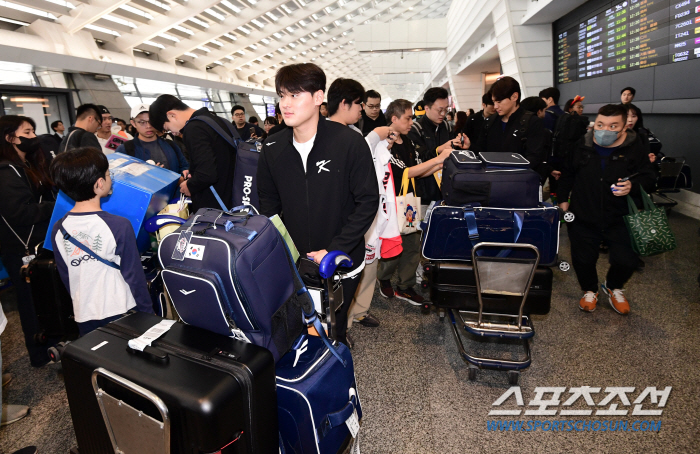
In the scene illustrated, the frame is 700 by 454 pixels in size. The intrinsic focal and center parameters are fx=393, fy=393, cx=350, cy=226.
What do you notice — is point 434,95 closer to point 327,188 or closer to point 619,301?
point 327,188

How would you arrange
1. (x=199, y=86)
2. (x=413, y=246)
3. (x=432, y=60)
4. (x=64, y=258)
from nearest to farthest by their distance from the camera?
1. (x=64, y=258)
2. (x=413, y=246)
3. (x=199, y=86)
4. (x=432, y=60)

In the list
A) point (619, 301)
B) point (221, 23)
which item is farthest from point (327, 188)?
point (221, 23)

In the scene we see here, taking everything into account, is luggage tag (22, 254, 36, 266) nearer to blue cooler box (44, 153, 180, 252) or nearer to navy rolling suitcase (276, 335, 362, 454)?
blue cooler box (44, 153, 180, 252)

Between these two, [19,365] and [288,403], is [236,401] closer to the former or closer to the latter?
[288,403]

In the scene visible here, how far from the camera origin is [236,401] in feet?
4.21

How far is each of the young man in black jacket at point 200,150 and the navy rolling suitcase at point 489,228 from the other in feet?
5.39

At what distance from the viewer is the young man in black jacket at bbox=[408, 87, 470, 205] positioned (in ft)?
11.8


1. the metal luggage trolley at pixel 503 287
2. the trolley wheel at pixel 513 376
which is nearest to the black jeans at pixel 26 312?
the metal luggage trolley at pixel 503 287

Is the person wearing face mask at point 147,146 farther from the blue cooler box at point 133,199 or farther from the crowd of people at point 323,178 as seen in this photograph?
the blue cooler box at point 133,199

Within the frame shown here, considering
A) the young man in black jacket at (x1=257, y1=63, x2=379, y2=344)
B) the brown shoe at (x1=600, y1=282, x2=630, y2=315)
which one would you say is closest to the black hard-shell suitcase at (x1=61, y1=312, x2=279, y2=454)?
the young man in black jacket at (x1=257, y1=63, x2=379, y2=344)

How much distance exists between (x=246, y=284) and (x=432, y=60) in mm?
31701

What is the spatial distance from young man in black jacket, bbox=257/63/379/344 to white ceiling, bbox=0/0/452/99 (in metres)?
12.4

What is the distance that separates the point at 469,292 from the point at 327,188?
48.8 inches

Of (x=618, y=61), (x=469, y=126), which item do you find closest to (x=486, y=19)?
(x=618, y=61)
